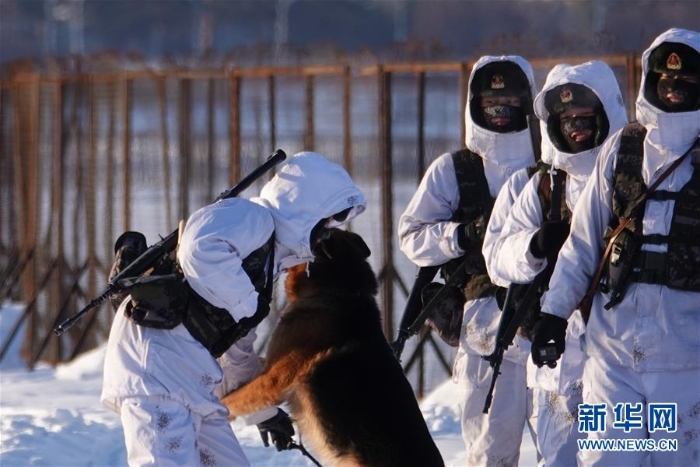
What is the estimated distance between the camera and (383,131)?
30.8 ft

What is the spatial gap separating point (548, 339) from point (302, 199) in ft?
3.19

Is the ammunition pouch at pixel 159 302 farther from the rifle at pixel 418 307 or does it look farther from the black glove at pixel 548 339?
the rifle at pixel 418 307

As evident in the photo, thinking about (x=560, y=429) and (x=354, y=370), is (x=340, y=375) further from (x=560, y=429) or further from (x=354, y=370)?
(x=560, y=429)

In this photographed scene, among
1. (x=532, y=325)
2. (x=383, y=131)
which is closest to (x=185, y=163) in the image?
(x=383, y=131)

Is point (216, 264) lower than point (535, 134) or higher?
lower

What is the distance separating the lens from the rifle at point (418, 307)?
647 cm

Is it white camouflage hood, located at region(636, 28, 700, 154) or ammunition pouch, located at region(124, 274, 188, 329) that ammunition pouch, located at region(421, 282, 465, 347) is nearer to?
white camouflage hood, located at region(636, 28, 700, 154)

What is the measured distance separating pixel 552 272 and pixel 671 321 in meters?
0.74

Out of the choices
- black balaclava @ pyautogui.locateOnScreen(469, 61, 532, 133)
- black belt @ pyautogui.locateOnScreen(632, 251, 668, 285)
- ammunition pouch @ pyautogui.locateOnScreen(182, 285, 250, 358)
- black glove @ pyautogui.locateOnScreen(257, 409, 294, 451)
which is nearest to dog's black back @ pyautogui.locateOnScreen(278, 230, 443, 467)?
black glove @ pyautogui.locateOnScreen(257, 409, 294, 451)

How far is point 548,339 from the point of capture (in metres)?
5.12

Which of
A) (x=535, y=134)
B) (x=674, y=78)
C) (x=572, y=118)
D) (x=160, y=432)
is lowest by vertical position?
(x=160, y=432)

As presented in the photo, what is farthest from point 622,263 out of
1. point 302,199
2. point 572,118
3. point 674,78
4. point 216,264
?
point 216,264

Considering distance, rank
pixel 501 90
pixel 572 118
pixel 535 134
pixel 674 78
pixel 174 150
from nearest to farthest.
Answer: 1. pixel 674 78
2. pixel 572 118
3. pixel 501 90
4. pixel 535 134
5. pixel 174 150

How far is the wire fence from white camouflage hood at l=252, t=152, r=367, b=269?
3.52m
